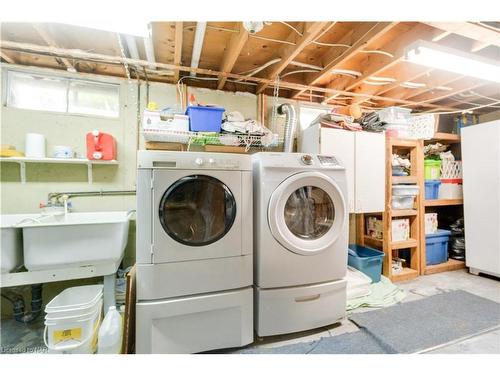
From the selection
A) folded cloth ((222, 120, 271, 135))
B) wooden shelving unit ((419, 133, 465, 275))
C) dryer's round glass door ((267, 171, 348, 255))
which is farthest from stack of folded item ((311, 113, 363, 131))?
wooden shelving unit ((419, 133, 465, 275))

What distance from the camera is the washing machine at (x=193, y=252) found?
4.42 feet

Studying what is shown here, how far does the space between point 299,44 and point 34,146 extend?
2.45m

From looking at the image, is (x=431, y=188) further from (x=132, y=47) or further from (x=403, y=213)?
(x=132, y=47)

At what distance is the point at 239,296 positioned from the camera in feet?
4.92

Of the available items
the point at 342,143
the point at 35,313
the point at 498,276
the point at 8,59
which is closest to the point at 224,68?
the point at 342,143

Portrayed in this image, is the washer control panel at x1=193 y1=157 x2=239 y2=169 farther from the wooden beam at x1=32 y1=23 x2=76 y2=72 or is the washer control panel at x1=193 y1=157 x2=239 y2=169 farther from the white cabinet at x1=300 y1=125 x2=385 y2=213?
the wooden beam at x1=32 y1=23 x2=76 y2=72

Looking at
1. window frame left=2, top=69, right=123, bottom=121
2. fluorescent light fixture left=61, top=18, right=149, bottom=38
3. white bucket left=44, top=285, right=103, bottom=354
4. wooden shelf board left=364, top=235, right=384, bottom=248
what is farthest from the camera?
wooden shelf board left=364, top=235, right=384, bottom=248

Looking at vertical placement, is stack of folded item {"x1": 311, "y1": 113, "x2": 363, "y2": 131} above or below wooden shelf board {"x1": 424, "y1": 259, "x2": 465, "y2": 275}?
above

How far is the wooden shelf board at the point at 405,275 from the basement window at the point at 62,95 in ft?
11.9

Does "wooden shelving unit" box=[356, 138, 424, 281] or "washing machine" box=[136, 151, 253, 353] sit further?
"wooden shelving unit" box=[356, 138, 424, 281]

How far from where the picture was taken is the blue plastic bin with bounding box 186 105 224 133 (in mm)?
2027

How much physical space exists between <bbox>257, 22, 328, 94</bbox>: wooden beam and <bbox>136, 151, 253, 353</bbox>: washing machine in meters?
1.00
